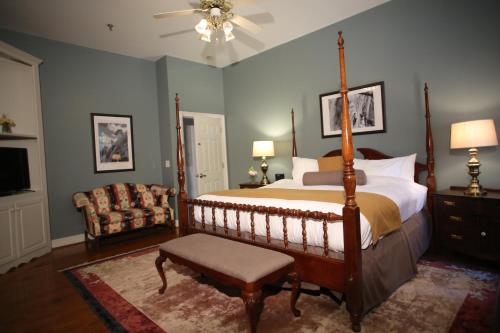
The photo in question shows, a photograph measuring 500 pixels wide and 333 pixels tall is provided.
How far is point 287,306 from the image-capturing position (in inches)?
87.1

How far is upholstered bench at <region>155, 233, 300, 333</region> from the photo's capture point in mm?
1735

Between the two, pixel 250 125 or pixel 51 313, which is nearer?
pixel 51 313

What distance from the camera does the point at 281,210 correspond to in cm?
222

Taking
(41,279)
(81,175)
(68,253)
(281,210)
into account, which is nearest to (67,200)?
(81,175)

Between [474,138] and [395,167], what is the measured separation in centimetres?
80

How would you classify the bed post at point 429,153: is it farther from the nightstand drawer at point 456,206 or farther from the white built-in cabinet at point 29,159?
the white built-in cabinet at point 29,159

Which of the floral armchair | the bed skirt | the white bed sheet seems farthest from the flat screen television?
the bed skirt

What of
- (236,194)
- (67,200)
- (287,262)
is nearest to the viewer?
(287,262)

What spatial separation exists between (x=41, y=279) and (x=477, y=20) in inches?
212

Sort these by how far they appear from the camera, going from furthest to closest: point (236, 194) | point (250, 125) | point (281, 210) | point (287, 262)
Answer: point (250, 125)
point (236, 194)
point (281, 210)
point (287, 262)

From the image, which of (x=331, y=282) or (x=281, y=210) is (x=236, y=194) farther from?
(x=331, y=282)

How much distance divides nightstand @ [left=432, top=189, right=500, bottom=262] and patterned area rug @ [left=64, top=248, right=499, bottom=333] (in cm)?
23

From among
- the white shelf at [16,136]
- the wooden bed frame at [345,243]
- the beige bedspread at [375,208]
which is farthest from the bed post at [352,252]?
the white shelf at [16,136]

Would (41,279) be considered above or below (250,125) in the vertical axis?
below
